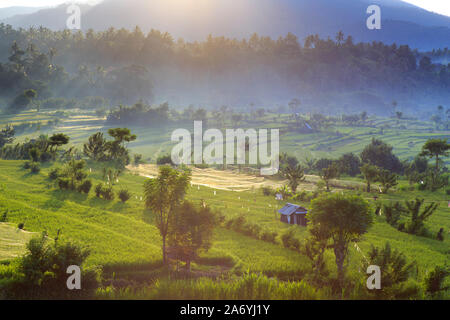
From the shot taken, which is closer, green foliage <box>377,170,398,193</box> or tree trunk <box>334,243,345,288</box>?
tree trunk <box>334,243,345,288</box>

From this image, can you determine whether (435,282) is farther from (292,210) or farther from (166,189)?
(292,210)

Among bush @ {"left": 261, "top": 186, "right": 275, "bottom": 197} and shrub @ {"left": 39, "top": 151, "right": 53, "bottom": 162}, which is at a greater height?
shrub @ {"left": 39, "top": 151, "right": 53, "bottom": 162}

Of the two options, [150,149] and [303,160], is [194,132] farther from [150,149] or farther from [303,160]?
[303,160]

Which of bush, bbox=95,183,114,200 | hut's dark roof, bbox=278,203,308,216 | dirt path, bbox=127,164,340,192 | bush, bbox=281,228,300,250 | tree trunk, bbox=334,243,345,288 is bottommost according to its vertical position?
dirt path, bbox=127,164,340,192

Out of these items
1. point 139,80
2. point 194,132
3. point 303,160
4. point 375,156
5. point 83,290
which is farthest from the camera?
point 139,80

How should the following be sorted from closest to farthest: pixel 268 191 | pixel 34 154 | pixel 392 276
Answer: pixel 392 276 < pixel 34 154 < pixel 268 191

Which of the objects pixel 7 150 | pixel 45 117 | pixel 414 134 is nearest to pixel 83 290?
pixel 7 150

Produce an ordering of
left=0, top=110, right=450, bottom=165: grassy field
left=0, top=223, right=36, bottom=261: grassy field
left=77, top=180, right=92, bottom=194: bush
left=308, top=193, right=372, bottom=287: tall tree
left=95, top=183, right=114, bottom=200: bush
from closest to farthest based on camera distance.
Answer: left=0, top=223, right=36, bottom=261: grassy field < left=308, top=193, right=372, bottom=287: tall tree < left=77, top=180, right=92, bottom=194: bush < left=95, top=183, right=114, bottom=200: bush < left=0, top=110, right=450, bottom=165: grassy field

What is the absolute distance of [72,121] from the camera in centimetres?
10700

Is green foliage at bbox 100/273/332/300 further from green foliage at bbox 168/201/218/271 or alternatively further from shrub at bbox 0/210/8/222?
shrub at bbox 0/210/8/222

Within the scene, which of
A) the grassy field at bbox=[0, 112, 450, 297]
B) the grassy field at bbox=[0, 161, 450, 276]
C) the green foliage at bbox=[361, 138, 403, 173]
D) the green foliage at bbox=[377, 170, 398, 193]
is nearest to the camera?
the grassy field at bbox=[0, 112, 450, 297]

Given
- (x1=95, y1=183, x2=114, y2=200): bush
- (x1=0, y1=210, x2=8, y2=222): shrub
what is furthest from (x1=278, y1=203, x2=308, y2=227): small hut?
(x1=0, y1=210, x2=8, y2=222): shrub

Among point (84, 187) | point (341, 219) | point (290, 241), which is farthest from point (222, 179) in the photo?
point (341, 219)
